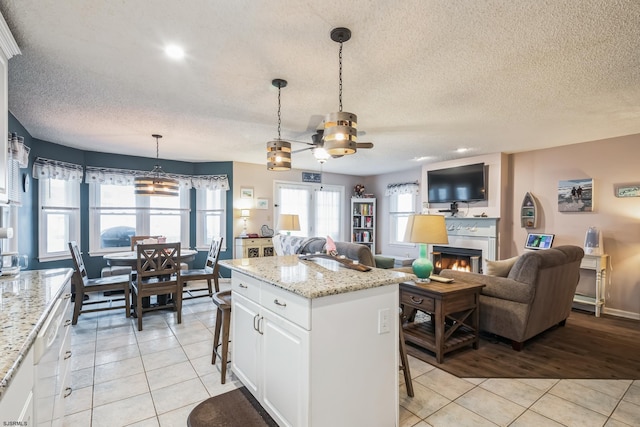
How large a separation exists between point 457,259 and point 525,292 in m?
2.93

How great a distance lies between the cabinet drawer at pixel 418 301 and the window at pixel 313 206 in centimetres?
406

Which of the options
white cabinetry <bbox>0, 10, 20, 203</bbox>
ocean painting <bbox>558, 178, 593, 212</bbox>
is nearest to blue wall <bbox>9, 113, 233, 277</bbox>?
white cabinetry <bbox>0, 10, 20, 203</bbox>

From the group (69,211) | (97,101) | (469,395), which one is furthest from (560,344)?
(69,211)

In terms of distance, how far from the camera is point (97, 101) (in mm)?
2982

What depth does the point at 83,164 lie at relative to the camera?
16.9 ft

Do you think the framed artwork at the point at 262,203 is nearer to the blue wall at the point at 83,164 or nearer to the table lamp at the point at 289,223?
the blue wall at the point at 83,164

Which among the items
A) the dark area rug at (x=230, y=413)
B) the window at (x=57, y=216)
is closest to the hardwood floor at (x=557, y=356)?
the dark area rug at (x=230, y=413)

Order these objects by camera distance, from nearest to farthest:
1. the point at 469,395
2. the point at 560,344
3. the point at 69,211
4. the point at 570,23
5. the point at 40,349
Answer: the point at 40,349 → the point at 570,23 → the point at 469,395 → the point at 560,344 → the point at 69,211

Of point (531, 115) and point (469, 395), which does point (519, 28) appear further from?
point (469, 395)

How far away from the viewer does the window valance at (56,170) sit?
14.1ft

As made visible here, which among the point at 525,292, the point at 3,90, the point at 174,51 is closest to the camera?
the point at 3,90

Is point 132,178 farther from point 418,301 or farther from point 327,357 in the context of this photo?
point 327,357

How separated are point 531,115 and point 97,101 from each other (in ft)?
14.5

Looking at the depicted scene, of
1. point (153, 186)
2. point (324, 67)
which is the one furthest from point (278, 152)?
point (153, 186)
